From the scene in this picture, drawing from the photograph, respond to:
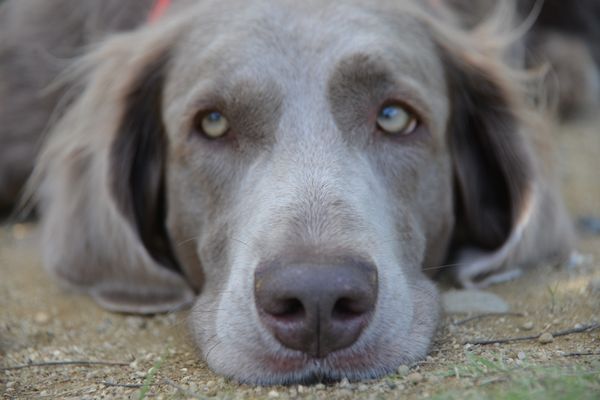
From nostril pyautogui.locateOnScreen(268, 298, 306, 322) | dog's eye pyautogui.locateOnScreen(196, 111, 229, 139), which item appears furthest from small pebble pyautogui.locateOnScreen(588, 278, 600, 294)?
dog's eye pyautogui.locateOnScreen(196, 111, 229, 139)

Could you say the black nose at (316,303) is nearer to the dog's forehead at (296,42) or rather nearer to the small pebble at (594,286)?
the dog's forehead at (296,42)

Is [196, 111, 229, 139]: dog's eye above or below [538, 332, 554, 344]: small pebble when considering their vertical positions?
above

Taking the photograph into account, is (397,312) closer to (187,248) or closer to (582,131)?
(187,248)

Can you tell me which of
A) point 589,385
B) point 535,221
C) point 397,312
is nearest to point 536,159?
point 535,221

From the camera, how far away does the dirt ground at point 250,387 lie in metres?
2.29

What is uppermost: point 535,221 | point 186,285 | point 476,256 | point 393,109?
point 393,109

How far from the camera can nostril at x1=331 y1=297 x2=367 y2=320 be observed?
2.37m

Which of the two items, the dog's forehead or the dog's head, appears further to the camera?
the dog's forehead

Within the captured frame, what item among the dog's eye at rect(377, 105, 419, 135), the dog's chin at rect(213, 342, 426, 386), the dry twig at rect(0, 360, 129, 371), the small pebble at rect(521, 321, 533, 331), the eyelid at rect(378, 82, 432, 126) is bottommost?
the dry twig at rect(0, 360, 129, 371)

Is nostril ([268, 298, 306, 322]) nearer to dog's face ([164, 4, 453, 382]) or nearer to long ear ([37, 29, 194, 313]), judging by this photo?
dog's face ([164, 4, 453, 382])

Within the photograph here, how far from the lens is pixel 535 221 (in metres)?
3.56

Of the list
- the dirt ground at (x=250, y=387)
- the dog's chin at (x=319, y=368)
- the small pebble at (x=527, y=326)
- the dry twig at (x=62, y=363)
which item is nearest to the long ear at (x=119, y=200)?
the dirt ground at (x=250, y=387)

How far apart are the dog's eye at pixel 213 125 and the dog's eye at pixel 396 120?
56cm

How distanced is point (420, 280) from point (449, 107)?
0.90m
